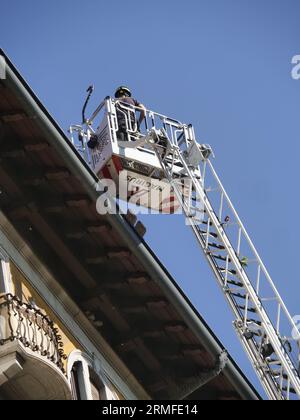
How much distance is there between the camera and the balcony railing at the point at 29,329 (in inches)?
911

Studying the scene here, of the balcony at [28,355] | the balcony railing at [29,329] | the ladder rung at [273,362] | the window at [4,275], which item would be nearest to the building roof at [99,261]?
the ladder rung at [273,362]

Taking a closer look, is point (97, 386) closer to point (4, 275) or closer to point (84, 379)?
point (84, 379)

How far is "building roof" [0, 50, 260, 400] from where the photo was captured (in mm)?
25172

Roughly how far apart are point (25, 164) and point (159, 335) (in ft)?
15.5

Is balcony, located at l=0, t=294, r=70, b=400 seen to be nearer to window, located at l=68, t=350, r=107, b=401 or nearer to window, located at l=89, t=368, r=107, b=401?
window, located at l=68, t=350, r=107, b=401

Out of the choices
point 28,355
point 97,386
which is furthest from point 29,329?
point 97,386

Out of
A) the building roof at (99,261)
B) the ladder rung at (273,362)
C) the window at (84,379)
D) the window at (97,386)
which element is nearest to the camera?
the building roof at (99,261)

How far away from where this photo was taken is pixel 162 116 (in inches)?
1342

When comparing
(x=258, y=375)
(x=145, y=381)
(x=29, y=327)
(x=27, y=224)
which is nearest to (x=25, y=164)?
(x=27, y=224)

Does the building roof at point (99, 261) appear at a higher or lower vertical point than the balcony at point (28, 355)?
higher

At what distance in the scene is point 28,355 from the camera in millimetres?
23141

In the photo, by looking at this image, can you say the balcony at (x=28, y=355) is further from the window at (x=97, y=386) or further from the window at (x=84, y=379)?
the window at (x=97, y=386)

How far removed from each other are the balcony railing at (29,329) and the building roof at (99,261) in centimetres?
190
